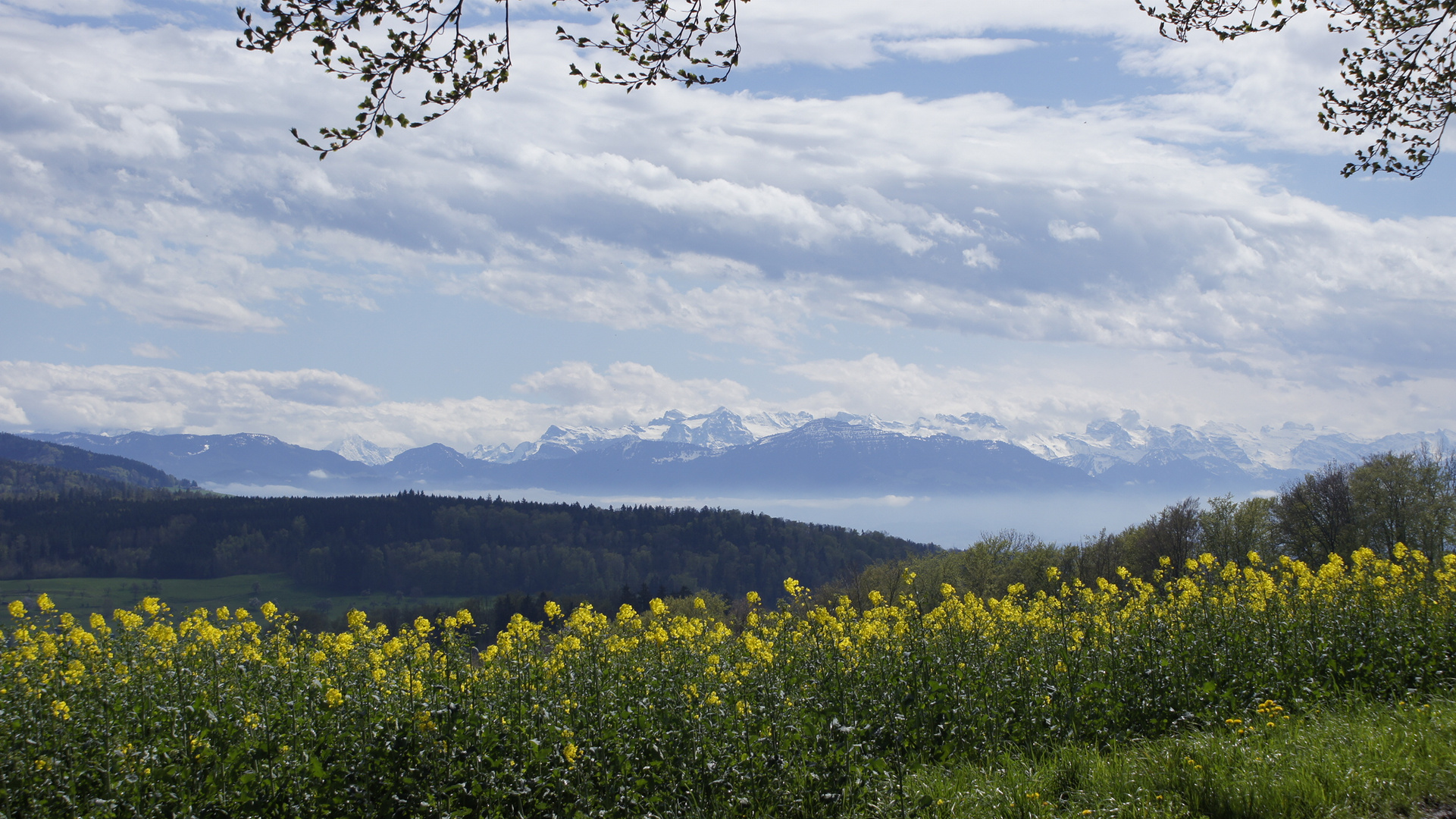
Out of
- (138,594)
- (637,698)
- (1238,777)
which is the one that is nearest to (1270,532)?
(1238,777)

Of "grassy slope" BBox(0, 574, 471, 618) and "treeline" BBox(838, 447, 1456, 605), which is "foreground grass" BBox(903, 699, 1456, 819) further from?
"grassy slope" BBox(0, 574, 471, 618)

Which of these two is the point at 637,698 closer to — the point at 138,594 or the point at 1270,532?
the point at 1270,532

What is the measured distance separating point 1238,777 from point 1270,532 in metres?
64.5

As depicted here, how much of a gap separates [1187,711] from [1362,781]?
2.84 m

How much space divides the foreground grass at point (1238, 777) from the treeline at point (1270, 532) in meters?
37.0

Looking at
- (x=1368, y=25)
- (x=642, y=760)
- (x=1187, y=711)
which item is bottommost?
(x=642, y=760)

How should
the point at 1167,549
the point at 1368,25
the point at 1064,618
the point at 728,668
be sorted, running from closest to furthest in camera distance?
the point at 1368,25 < the point at 728,668 < the point at 1064,618 < the point at 1167,549

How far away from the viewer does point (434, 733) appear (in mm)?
7711

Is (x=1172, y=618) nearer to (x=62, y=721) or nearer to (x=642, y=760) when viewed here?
(x=642, y=760)

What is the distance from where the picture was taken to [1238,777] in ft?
22.0

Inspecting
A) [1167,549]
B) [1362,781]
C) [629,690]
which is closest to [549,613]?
[629,690]

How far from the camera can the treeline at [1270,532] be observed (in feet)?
175

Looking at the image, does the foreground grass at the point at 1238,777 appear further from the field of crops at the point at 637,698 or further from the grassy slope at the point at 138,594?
the grassy slope at the point at 138,594

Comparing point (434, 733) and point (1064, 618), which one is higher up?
point (1064, 618)
